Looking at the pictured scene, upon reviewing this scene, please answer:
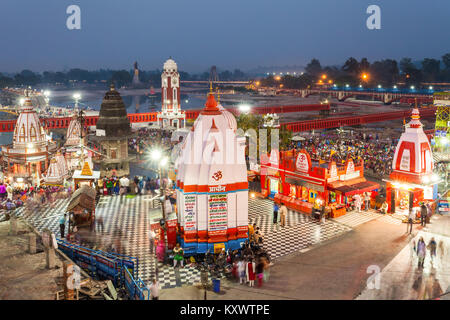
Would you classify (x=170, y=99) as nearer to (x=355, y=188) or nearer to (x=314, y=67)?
(x=355, y=188)

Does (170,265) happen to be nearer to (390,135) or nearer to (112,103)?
(112,103)

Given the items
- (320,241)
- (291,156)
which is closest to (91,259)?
(320,241)

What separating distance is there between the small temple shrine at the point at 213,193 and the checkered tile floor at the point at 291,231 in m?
1.85

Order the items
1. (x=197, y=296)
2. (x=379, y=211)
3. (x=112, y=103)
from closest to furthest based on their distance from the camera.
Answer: (x=197, y=296), (x=379, y=211), (x=112, y=103)

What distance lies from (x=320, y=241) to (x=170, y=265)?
6401 millimetres

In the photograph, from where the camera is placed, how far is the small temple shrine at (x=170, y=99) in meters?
53.0

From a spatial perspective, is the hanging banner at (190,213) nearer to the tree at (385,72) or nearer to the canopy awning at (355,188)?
the canopy awning at (355,188)

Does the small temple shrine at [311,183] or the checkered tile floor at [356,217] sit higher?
the small temple shrine at [311,183]

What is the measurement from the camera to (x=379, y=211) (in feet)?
69.9

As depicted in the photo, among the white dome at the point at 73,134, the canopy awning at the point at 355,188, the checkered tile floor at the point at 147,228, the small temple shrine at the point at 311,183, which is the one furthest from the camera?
the white dome at the point at 73,134

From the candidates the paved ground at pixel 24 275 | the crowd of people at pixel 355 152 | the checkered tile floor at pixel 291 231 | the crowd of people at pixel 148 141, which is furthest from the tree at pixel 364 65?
the paved ground at pixel 24 275

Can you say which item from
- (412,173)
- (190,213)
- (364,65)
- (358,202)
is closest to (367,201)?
(358,202)

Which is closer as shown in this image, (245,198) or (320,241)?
(245,198)

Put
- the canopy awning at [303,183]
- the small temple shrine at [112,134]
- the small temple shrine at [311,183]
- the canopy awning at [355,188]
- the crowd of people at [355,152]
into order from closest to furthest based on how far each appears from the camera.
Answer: the canopy awning at [355,188], the small temple shrine at [311,183], the canopy awning at [303,183], the small temple shrine at [112,134], the crowd of people at [355,152]
